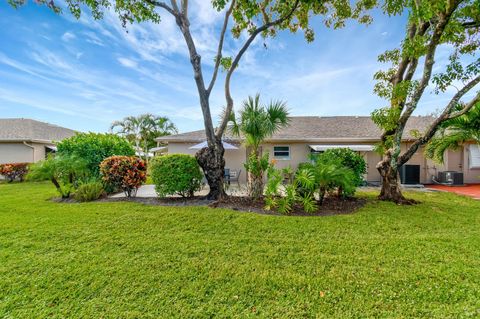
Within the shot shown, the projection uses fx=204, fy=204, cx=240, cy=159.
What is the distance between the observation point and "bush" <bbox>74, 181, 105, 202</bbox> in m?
8.34

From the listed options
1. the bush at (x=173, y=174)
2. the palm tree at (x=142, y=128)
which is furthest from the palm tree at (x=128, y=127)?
the bush at (x=173, y=174)

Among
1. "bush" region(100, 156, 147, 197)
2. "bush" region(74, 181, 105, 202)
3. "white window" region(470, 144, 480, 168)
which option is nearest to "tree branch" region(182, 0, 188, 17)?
"bush" region(100, 156, 147, 197)

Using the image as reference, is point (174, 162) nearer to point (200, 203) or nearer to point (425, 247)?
point (200, 203)

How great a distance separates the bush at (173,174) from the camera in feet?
26.3

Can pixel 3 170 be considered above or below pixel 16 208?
above

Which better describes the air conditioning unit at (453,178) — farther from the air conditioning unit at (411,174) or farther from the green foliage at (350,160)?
the green foliage at (350,160)

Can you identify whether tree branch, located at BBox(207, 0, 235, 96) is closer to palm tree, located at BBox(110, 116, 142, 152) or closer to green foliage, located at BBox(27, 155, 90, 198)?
green foliage, located at BBox(27, 155, 90, 198)

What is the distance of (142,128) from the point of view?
28766mm

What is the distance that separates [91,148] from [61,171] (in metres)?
1.87

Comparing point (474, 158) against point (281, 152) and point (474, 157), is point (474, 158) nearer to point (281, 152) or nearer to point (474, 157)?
point (474, 157)

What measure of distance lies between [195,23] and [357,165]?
9.20 metres

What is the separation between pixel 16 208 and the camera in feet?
24.3

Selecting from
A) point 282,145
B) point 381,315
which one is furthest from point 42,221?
point 282,145

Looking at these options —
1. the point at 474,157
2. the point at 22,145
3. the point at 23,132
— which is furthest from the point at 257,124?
the point at 23,132
